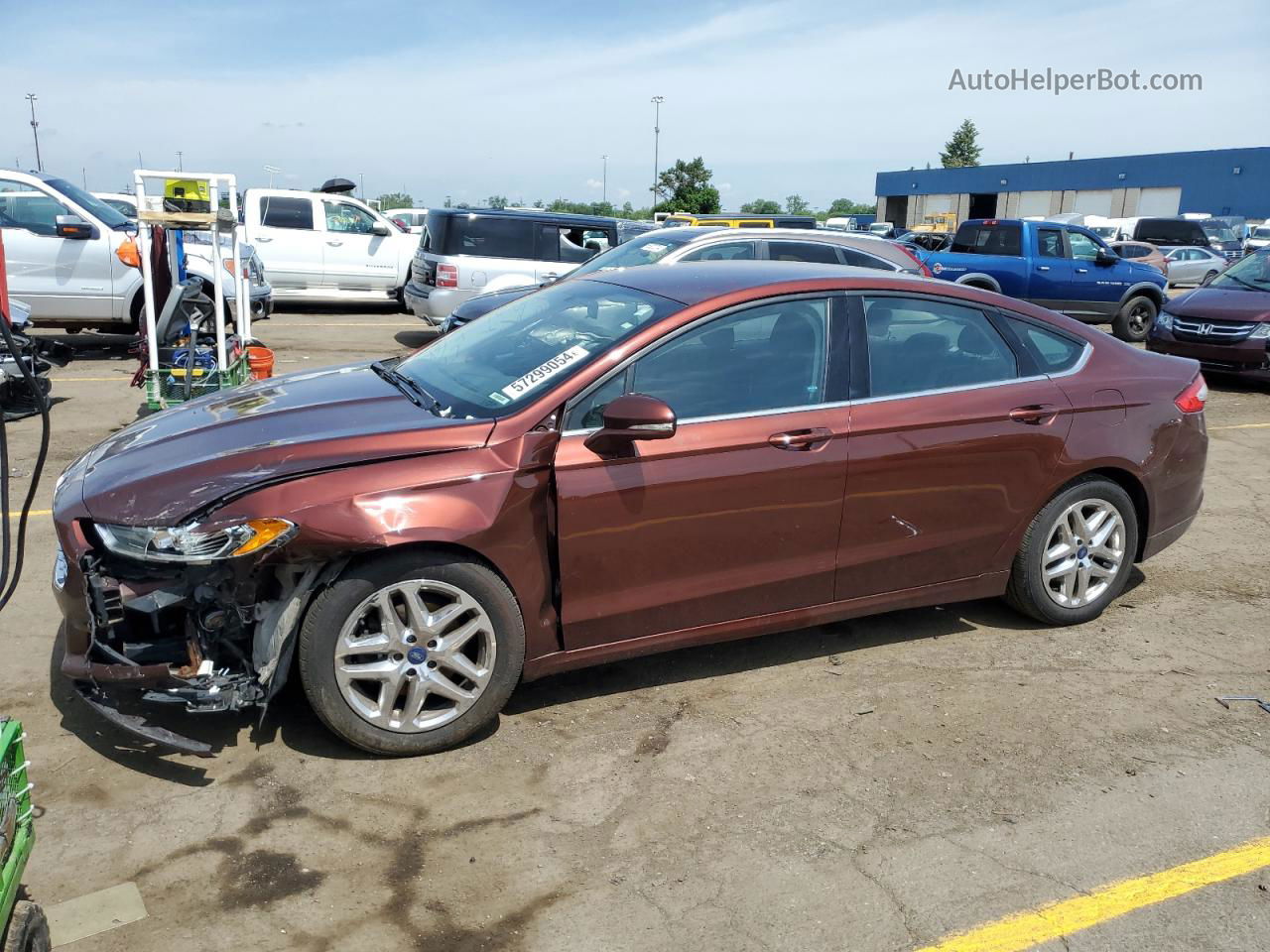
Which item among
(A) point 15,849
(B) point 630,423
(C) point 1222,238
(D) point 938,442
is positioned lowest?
(A) point 15,849

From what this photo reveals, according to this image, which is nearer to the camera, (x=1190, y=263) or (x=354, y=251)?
(x=354, y=251)

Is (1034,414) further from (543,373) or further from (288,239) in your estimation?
(288,239)

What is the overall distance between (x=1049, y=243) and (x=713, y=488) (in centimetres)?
1435

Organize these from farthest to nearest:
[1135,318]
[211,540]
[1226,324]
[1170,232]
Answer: [1170,232] < [1135,318] < [1226,324] < [211,540]

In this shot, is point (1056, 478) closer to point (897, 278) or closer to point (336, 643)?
point (897, 278)

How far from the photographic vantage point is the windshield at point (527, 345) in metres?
3.98

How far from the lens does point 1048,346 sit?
4.81 metres

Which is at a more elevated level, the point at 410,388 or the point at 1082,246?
the point at 1082,246

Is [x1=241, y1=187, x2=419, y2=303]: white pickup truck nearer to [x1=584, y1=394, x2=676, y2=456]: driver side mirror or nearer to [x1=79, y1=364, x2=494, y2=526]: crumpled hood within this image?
[x1=79, y1=364, x2=494, y2=526]: crumpled hood

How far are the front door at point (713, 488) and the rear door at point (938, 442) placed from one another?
0.14 m

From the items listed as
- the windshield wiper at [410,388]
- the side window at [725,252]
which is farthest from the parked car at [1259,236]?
the windshield wiper at [410,388]

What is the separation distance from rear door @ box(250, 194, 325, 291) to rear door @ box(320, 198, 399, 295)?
0.16 meters

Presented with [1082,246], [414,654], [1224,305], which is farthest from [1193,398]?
[1082,246]

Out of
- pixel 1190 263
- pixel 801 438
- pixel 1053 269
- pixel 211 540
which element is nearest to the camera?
pixel 211 540
